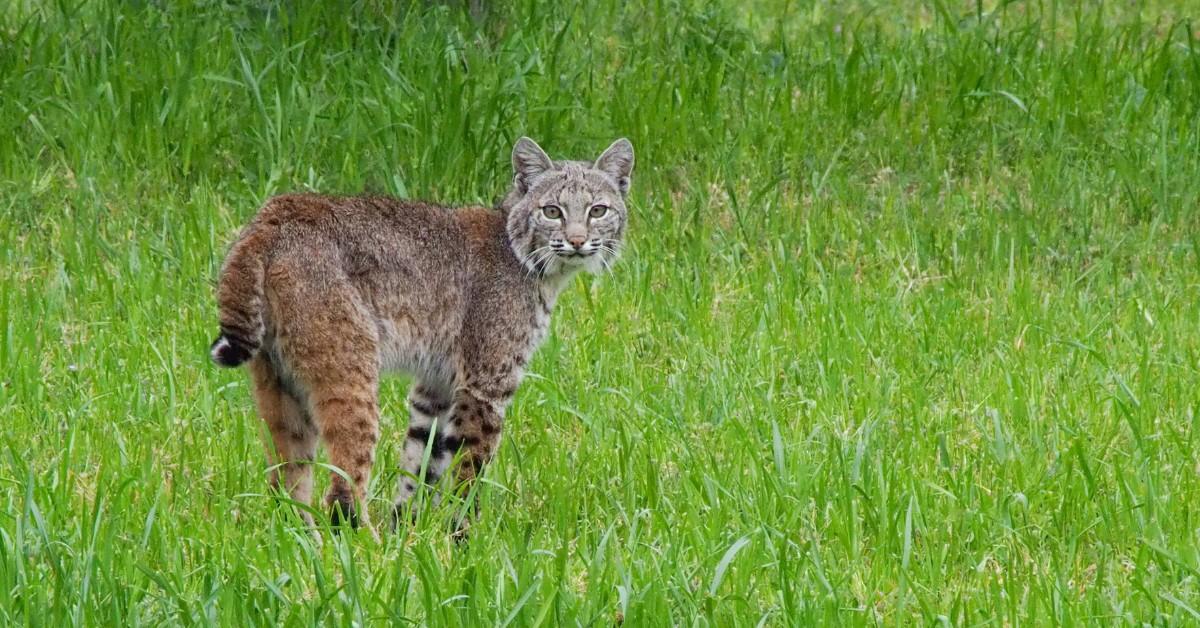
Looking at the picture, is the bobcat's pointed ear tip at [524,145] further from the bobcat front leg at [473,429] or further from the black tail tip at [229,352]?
the black tail tip at [229,352]

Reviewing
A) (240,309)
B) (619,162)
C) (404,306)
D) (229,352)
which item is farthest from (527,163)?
(229,352)

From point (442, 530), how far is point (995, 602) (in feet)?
6.00

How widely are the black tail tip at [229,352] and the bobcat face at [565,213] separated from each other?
1416 millimetres

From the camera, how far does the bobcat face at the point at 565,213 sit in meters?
6.48

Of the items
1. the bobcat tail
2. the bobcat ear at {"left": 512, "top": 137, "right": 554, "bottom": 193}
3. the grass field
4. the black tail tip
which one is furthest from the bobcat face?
the black tail tip

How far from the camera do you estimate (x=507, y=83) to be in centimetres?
912

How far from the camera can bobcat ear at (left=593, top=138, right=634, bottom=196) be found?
6.91 meters

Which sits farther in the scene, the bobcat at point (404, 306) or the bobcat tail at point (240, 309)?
the bobcat at point (404, 306)

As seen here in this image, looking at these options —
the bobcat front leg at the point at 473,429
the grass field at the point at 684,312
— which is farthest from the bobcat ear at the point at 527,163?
the bobcat front leg at the point at 473,429

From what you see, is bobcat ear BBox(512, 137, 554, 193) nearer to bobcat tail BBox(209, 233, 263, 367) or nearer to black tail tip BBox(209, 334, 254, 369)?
bobcat tail BBox(209, 233, 263, 367)

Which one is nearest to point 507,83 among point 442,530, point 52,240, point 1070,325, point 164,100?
point 164,100

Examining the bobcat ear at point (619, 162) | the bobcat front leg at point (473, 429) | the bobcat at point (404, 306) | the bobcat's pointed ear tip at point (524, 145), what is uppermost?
the bobcat's pointed ear tip at point (524, 145)

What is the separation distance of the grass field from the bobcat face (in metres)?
0.50

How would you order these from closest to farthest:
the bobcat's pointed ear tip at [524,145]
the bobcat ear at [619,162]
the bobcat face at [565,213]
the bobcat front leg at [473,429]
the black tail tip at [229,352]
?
the black tail tip at [229,352]
the bobcat front leg at [473,429]
the bobcat face at [565,213]
the bobcat's pointed ear tip at [524,145]
the bobcat ear at [619,162]
